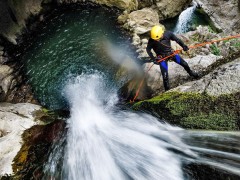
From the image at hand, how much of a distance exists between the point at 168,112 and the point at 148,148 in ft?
3.49

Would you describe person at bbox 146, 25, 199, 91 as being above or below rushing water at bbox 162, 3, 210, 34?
above

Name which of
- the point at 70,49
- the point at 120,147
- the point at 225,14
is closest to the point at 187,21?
the point at 225,14

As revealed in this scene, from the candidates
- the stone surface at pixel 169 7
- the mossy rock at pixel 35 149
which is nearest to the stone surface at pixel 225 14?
the stone surface at pixel 169 7

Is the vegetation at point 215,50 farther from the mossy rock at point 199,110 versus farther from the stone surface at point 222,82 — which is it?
the mossy rock at point 199,110

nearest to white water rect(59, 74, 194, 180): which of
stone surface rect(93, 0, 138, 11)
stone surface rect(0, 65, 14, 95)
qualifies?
stone surface rect(0, 65, 14, 95)

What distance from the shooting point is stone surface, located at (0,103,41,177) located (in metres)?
6.73

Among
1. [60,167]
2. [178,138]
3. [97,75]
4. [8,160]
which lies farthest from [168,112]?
[97,75]

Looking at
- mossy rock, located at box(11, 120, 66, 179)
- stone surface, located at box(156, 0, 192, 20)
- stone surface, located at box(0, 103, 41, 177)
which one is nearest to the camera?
mossy rock, located at box(11, 120, 66, 179)

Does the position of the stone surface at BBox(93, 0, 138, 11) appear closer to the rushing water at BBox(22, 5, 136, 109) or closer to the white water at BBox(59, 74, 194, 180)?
the rushing water at BBox(22, 5, 136, 109)

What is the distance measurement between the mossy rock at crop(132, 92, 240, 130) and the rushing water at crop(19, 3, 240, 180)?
242 mm

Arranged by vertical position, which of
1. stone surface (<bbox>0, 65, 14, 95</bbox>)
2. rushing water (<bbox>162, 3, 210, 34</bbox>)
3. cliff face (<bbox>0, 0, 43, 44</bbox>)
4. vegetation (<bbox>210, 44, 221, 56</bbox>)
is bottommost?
vegetation (<bbox>210, 44, 221, 56</bbox>)

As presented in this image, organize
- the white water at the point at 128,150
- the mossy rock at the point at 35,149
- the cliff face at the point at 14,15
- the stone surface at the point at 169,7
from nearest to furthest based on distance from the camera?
1. the white water at the point at 128,150
2. the mossy rock at the point at 35,149
3. the cliff face at the point at 14,15
4. the stone surface at the point at 169,7

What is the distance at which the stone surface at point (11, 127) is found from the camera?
22.1 ft

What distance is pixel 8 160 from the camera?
21.9 ft
